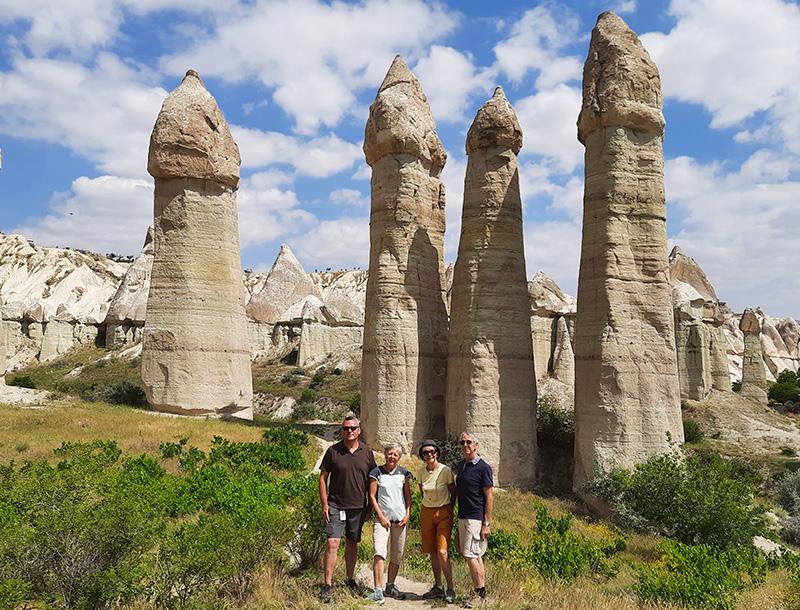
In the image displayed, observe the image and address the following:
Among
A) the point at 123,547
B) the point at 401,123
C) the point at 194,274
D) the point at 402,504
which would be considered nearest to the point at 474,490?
the point at 402,504

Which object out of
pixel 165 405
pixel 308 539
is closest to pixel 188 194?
pixel 165 405

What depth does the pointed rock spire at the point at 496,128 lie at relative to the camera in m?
16.7

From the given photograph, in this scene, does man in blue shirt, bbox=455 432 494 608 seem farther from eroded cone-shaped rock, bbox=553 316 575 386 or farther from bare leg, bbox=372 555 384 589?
eroded cone-shaped rock, bbox=553 316 575 386

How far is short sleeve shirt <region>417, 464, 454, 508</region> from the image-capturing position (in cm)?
638

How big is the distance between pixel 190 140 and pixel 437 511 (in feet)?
51.7

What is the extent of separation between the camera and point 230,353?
1877 cm

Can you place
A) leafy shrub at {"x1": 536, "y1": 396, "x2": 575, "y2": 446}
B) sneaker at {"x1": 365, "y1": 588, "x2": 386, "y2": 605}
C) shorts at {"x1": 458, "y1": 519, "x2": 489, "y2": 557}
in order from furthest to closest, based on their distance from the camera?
leafy shrub at {"x1": 536, "y1": 396, "x2": 575, "y2": 446} → shorts at {"x1": 458, "y1": 519, "x2": 489, "y2": 557} → sneaker at {"x1": 365, "y1": 588, "x2": 386, "y2": 605}

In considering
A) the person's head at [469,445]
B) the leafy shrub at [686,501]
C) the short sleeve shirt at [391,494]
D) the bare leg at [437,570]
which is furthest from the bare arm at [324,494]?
the leafy shrub at [686,501]

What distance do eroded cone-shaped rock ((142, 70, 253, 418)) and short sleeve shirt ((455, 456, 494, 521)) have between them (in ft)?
44.1

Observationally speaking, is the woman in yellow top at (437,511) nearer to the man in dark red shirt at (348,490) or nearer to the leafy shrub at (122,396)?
the man in dark red shirt at (348,490)

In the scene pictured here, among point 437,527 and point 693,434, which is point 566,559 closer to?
point 437,527

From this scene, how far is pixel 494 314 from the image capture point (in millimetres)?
16141

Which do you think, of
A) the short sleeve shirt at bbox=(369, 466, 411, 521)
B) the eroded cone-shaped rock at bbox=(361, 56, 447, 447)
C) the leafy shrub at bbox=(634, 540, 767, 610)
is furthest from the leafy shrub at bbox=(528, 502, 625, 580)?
the eroded cone-shaped rock at bbox=(361, 56, 447, 447)

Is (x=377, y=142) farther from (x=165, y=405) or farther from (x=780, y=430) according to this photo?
(x=780, y=430)
